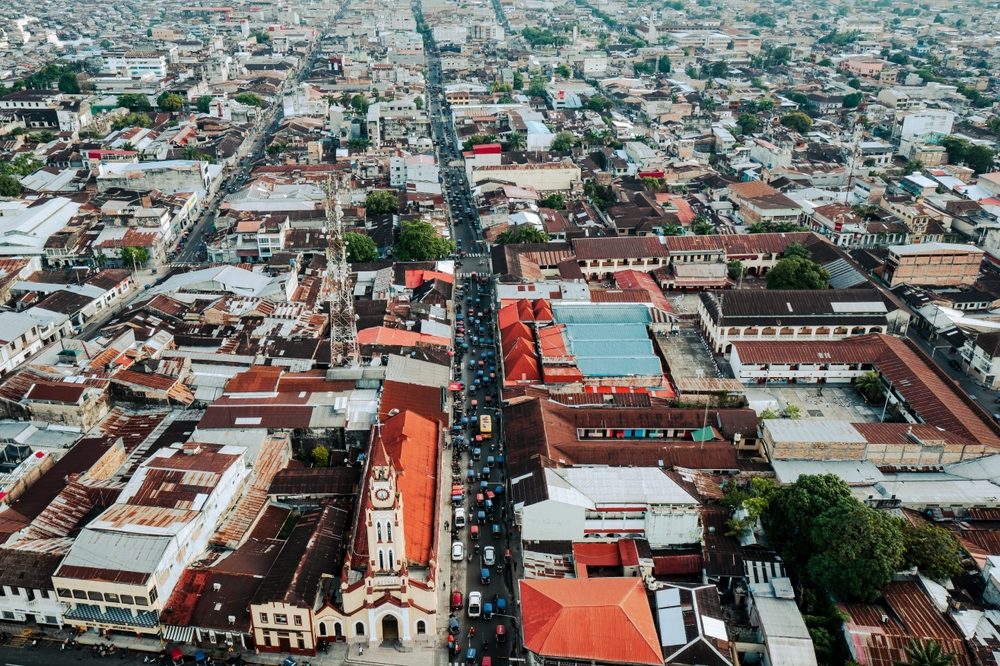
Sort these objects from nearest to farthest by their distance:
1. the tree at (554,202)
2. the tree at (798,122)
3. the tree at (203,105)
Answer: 1. the tree at (554,202)
2. the tree at (798,122)
3. the tree at (203,105)

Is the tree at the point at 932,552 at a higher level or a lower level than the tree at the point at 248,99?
lower

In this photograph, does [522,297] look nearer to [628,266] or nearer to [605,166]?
[628,266]

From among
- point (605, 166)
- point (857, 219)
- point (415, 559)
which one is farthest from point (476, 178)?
point (415, 559)

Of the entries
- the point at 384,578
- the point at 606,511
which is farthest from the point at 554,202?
the point at 384,578

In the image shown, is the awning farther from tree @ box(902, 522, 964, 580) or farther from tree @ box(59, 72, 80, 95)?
tree @ box(59, 72, 80, 95)

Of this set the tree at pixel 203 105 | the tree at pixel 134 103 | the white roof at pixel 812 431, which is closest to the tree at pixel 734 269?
the white roof at pixel 812 431

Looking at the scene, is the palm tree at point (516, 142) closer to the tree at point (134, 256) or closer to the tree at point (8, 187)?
the tree at point (134, 256)
